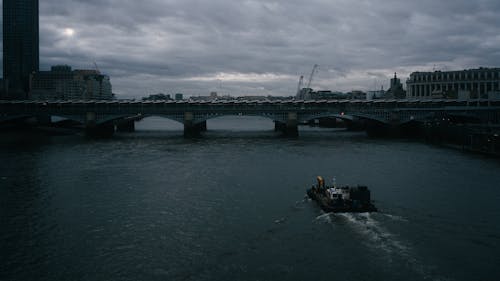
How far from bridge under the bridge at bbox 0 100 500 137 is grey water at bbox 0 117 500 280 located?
196 feet

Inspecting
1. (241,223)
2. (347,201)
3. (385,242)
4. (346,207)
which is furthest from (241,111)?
(385,242)

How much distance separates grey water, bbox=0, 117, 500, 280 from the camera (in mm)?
27656

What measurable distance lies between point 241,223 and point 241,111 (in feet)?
311

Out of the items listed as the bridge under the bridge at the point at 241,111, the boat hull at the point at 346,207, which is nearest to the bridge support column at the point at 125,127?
the bridge under the bridge at the point at 241,111

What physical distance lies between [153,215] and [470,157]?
181 feet

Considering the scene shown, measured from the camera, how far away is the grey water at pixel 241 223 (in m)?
27.7

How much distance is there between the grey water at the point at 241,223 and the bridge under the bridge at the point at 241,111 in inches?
2353

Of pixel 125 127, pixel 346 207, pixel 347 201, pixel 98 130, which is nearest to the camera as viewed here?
pixel 346 207

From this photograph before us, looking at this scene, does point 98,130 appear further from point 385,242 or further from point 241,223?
point 385,242

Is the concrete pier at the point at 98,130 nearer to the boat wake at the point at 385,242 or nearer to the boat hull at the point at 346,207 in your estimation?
the boat hull at the point at 346,207

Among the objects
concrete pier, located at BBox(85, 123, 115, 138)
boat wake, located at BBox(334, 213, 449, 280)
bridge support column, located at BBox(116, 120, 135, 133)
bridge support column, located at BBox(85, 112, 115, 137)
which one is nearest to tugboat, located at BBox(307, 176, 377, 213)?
boat wake, located at BBox(334, 213, 449, 280)

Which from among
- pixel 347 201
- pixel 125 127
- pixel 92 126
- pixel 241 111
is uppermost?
pixel 241 111

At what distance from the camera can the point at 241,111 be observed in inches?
5123

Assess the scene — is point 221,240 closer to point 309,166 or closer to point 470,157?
point 309,166
